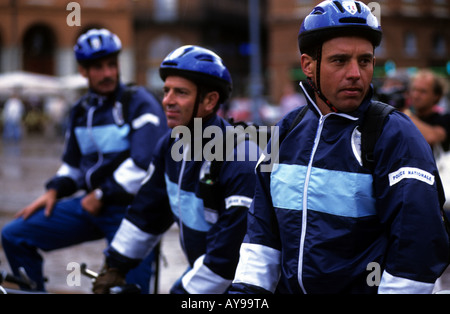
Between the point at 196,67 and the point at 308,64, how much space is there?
950 millimetres

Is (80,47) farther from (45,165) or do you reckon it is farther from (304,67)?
(45,165)

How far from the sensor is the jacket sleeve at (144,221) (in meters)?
3.57

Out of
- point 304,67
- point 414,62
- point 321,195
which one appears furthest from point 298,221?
point 414,62

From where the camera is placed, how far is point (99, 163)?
463 centimetres

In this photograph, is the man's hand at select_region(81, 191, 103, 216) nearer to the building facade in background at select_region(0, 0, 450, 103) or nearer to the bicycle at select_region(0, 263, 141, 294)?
the bicycle at select_region(0, 263, 141, 294)

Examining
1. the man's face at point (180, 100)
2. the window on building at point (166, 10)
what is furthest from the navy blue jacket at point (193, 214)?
the window on building at point (166, 10)

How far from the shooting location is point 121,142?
179 inches

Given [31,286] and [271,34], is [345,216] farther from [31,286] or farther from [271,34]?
[271,34]

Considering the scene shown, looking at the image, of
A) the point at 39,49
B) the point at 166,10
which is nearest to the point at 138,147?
the point at 39,49

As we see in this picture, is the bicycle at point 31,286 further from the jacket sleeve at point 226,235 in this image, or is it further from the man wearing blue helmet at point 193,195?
the jacket sleeve at point 226,235

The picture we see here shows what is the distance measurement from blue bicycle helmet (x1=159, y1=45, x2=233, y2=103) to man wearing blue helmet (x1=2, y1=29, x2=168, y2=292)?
1.06m

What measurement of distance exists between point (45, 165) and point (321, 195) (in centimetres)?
1641

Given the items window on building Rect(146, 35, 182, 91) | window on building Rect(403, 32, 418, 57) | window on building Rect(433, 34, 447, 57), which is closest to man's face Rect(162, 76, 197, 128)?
window on building Rect(403, 32, 418, 57)

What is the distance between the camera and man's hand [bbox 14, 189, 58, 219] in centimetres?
456
